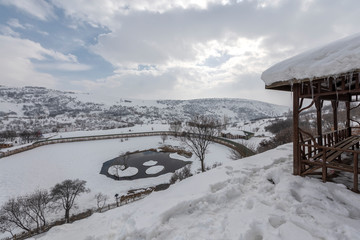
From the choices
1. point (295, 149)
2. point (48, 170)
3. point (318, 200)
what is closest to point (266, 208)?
point (318, 200)

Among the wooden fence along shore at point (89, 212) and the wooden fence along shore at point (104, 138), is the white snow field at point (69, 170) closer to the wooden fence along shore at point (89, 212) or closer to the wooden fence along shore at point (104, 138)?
the wooden fence along shore at point (89, 212)

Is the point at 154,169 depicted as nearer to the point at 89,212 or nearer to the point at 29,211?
the point at 89,212

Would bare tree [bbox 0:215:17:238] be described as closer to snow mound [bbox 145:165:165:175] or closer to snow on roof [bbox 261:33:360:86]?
snow mound [bbox 145:165:165:175]

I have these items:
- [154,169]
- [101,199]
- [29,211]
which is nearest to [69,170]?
[29,211]

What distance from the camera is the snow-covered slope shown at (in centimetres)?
250

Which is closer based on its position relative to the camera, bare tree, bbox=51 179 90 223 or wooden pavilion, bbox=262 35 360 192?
wooden pavilion, bbox=262 35 360 192

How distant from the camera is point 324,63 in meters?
3.28

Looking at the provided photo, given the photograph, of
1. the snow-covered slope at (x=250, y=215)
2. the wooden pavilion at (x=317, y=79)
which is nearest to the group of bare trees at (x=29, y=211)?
the snow-covered slope at (x=250, y=215)

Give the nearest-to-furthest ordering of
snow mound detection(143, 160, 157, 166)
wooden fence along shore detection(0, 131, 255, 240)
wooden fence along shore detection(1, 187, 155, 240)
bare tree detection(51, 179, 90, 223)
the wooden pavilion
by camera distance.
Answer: the wooden pavilion, wooden fence along shore detection(1, 187, 155, 240), wooden fence along shore detection(0, 131, 255, 240), bare tree detection(51, 179, 90, 223), snow mound detection(143, 160, 157, 166)

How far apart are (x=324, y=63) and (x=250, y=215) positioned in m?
3.61

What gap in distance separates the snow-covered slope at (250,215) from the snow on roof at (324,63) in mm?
2660

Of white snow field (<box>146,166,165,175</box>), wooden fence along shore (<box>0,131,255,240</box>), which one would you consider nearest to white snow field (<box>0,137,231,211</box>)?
wooden fence along shore (<box>0,131,255,240</box>)

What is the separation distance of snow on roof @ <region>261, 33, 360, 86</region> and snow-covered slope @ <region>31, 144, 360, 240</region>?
2660 mm

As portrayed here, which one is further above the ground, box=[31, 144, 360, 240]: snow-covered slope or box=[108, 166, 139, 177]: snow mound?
box=[31, 144, 360, 240]: snow-covered slope
